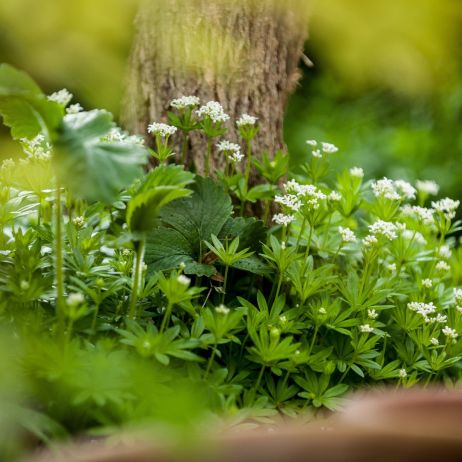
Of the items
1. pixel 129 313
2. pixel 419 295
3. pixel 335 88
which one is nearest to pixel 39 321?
pixel 129 313

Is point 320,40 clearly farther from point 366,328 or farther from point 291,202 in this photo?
point 366,328

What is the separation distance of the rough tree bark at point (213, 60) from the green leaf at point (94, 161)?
2.96 feet

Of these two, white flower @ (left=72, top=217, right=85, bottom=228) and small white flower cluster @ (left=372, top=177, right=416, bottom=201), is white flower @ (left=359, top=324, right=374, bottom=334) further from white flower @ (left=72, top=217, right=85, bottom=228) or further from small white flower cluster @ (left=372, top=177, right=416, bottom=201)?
white flower @ (left=72, top=217, right=85, bottom=228)

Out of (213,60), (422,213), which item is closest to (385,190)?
(422,213)

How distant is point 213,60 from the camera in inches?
92.5

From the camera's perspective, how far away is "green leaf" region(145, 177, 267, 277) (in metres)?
1.95

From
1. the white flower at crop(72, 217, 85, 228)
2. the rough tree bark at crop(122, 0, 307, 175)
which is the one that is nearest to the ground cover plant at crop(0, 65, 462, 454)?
the white flower at crop(72, 217, 85, 228)

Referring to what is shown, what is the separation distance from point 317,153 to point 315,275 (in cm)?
38

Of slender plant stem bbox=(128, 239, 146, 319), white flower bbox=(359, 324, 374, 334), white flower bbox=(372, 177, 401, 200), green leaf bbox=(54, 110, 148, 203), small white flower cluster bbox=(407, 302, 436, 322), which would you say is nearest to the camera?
green leaf bbox=(54, 110, 148, 203)

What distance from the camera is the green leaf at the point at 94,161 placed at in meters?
1.31

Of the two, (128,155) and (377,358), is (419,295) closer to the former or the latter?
(377,358)

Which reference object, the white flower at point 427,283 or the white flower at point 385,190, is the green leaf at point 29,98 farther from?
the white flower at point 427,283

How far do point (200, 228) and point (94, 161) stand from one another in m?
0.70

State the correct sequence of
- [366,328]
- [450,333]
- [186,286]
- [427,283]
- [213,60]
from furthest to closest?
[213,60] < [427,283] < [450,333] < [366,328] < [186,286]
